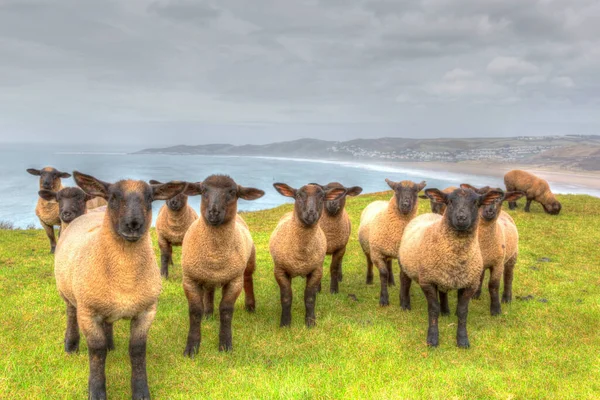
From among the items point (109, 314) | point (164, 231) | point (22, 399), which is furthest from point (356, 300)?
point (22, 399)

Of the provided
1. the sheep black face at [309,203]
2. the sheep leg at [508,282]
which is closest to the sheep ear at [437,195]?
the sheep black face at [309,203]

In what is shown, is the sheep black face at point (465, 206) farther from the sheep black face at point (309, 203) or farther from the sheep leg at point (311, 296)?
the sheep leg at point (311, 296)

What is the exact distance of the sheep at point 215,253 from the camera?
6.26 m

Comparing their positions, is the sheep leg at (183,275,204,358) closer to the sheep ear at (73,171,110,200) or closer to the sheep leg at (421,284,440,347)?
the sheep ear at (73,171,110,200)

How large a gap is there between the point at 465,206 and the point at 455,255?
3.05 feet

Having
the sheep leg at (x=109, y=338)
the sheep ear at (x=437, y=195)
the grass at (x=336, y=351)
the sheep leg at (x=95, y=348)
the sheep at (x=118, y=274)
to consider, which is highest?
the sheep ear at (x=437, y=195)

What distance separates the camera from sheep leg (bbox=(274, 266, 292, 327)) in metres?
7.80

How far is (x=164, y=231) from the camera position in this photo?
1059 centimetres

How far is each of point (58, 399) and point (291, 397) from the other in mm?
2940

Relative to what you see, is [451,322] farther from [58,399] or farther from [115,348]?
[58,399]

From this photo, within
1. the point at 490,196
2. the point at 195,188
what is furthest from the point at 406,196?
the point at 195,188

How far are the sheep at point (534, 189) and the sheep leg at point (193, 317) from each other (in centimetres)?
1915

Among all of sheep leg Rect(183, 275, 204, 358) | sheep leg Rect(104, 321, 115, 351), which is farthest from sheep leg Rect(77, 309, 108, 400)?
sheep leg Rect(183, 275, 204, 358)

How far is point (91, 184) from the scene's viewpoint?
5152mm
